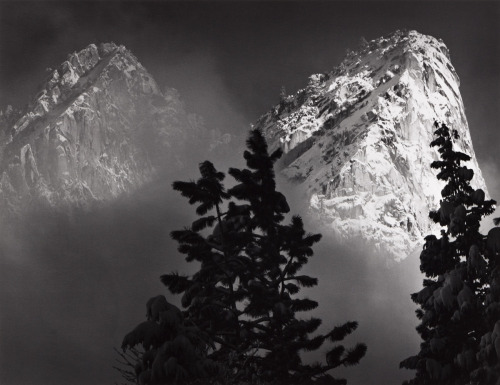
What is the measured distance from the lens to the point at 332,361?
23969 millimetres

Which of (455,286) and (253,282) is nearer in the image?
(253,282)

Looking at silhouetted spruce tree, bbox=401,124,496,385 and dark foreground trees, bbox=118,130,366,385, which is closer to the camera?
dark foreground trees, bbox=118,130,366,385

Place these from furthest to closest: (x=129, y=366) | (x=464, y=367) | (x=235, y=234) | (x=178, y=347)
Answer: (x=464, y=367) < (x=235, y=234) < (x=129, y=366) < (x=178, y=347)

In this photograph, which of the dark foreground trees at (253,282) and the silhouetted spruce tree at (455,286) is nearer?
the dark foreground trees at (253,282)

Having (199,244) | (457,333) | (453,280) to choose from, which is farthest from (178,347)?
(457,333)

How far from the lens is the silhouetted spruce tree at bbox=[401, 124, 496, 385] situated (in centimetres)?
2644

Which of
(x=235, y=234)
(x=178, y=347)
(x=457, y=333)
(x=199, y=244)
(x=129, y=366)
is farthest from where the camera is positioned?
(x=457, y=333)

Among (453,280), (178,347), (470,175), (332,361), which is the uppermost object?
(470,175)

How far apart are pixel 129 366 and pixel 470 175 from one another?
58.9 ft

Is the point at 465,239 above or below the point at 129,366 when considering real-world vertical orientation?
above

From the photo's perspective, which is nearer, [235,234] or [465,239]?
[235,234]

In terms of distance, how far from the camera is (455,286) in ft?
87.2

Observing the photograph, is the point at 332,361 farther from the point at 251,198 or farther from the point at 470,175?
the point at 470,175

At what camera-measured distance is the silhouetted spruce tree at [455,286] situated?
1041 inches
